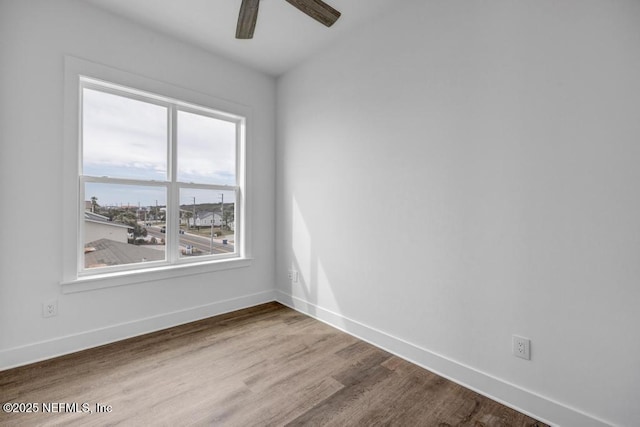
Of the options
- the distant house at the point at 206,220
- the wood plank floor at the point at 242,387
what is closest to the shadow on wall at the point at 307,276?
the wood plank floor at the point at 242,387

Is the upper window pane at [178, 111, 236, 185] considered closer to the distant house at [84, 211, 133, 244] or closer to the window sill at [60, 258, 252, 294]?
the distant house at [84, 211, 133, 244]

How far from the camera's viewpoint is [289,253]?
11.5ft

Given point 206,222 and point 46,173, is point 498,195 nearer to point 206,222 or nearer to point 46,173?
point 206,222

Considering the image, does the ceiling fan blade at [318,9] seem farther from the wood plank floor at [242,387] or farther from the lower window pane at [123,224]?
the wood plank floor at [242,387]

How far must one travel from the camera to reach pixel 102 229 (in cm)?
259

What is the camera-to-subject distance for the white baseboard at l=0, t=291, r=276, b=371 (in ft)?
6.97

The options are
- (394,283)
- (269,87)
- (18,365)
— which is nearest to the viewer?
(18,365)

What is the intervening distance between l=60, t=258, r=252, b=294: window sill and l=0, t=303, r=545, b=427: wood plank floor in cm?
51

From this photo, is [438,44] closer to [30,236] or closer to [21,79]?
[21,79]

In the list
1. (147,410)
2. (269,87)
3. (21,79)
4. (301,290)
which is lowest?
(147,410)

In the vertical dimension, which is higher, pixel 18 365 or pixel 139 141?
pixel 139 141

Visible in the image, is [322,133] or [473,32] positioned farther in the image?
[322,133]

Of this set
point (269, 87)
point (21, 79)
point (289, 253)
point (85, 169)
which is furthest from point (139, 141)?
point (289, 253)

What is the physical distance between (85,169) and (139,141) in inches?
20.0
